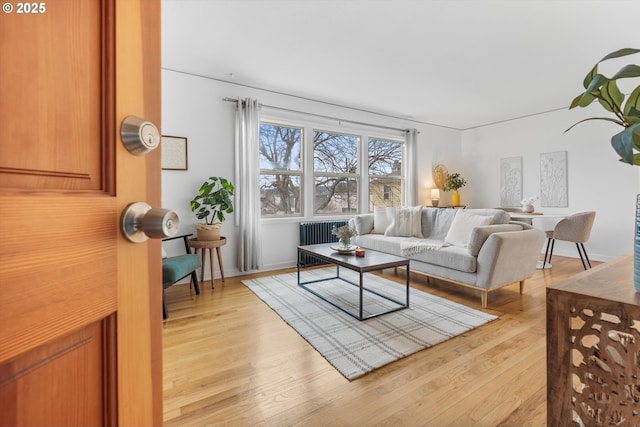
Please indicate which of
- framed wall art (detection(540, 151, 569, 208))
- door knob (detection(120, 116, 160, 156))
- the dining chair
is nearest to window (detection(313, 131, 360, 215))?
the dining chair

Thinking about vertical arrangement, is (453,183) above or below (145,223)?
above

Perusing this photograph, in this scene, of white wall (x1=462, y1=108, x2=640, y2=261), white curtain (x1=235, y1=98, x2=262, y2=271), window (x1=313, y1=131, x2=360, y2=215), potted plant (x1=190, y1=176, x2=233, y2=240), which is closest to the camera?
potted plant (x1=190, y1=176, x2=233, y2=240)

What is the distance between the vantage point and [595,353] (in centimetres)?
90

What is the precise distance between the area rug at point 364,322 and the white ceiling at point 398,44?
8.12 ft

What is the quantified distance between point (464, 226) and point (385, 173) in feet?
7.46

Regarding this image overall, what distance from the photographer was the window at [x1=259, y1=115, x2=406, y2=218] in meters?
4.26

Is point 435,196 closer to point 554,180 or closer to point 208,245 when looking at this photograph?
point 554,180

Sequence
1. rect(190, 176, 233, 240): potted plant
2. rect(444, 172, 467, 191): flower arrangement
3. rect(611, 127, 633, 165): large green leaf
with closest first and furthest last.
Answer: rect(611, 127, 633, 165): large green leaf
rect(190, 176, 233, 240): potted plant
rect(444, 172, 467, 191): flower arrangement

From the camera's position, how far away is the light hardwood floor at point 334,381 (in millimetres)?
1366

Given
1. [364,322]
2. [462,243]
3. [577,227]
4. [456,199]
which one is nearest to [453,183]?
[456,199]

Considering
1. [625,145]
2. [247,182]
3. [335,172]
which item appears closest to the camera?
[625,145]

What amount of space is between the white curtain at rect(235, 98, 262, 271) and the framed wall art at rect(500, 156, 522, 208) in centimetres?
479

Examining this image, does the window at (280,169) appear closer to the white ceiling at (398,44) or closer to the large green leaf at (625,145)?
the white ceiling at (398,44)

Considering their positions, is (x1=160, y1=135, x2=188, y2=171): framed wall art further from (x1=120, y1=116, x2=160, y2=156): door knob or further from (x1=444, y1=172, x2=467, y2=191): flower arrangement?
(x1=444, y1=172, x2=467, y2=191): flower arrangement
